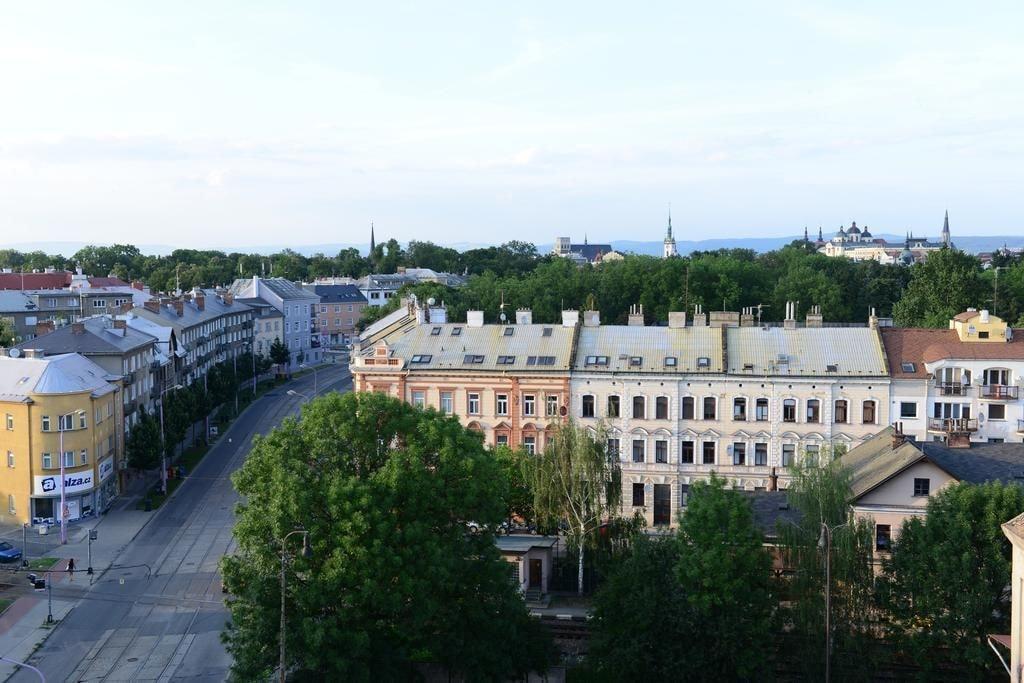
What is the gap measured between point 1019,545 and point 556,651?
1743 cm

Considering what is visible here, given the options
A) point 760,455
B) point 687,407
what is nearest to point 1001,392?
point 760,455

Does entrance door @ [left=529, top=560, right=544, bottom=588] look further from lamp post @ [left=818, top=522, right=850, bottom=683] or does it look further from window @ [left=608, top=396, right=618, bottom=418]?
lamp post @ [left=818, top=522, right=850, bottom=683]

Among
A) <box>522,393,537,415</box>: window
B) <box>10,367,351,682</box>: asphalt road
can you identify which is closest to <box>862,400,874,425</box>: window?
<box>522,393,537,415</box>: window

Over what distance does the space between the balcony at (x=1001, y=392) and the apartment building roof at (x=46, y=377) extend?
166 ft

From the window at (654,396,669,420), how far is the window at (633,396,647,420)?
0.62 m

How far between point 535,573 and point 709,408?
53.3ft

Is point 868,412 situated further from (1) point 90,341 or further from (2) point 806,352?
(1) point 90,341

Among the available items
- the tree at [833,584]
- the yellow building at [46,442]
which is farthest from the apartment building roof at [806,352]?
the yellow building at [46,442]

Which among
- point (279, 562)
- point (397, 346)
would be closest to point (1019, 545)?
point (279, 562)

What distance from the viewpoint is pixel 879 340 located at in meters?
60.6

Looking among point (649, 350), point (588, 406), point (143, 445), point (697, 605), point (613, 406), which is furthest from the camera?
point (143, 445)

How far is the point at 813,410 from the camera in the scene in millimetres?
59406

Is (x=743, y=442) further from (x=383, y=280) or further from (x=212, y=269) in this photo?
(x=212, y=269)

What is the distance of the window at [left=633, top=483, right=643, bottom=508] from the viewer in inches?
2406
